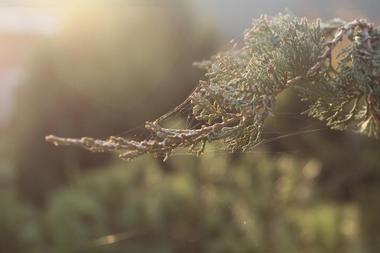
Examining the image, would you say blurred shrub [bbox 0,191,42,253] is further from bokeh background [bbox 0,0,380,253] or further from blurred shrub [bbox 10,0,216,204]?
blurred shrub [bbox 10,0,216,204]

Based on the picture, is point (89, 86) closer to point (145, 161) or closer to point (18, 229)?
point (145, 161)

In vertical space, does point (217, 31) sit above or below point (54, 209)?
above

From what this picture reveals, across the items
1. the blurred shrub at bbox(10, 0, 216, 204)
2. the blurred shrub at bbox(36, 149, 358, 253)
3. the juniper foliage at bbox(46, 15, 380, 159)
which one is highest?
the blurred shrub at bbox(10, 0, 216, 204)

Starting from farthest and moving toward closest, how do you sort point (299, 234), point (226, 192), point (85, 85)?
point (85, 85), point (226, 192), point (299, 234)

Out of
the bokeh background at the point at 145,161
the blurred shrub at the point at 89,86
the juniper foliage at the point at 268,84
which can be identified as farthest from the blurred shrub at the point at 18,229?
the juniper foliage at the point at 268,84

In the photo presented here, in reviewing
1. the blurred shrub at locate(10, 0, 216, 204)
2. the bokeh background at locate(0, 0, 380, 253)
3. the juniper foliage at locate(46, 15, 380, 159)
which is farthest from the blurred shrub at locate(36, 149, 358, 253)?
the juniper foliage at locate(46, 15, 380, 159)

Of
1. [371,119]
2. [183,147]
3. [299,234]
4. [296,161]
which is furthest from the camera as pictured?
[296,161]

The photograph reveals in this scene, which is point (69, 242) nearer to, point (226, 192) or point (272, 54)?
point (226, 192)

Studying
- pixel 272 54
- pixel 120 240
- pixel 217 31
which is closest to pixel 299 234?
pixel 120 240
